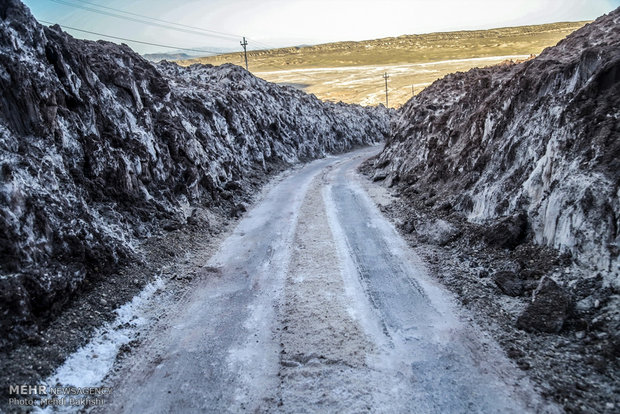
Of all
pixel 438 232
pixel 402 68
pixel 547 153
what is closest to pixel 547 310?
pixel 547 153

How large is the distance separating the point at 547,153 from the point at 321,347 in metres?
8.84

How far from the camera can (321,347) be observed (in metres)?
7.76

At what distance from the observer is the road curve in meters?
6.36

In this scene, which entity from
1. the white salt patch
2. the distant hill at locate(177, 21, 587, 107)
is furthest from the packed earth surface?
the distant hill at locate(177, 21, 587, 107)

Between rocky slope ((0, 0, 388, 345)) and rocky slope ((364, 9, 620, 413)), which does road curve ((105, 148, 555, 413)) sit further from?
rocky slope ((0, 0, 388, 345))

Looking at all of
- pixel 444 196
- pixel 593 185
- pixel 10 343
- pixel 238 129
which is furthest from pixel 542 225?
pixel 238 129

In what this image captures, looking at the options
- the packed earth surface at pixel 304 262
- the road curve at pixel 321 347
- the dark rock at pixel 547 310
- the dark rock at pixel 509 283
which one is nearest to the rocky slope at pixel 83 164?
the packed earth surface at pixel 304 262

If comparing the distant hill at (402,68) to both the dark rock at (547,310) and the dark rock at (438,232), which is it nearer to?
the dark rock at (438,232)

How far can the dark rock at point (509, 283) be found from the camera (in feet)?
29.7

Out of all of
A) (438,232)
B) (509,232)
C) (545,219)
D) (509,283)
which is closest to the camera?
(509,283)

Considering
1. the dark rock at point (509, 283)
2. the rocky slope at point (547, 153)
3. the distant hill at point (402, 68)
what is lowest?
the dark rock at point (509, 283)

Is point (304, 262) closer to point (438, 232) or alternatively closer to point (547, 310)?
point (438, 232)

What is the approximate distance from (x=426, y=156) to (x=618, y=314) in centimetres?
1625

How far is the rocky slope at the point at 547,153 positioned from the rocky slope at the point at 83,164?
11.0m
